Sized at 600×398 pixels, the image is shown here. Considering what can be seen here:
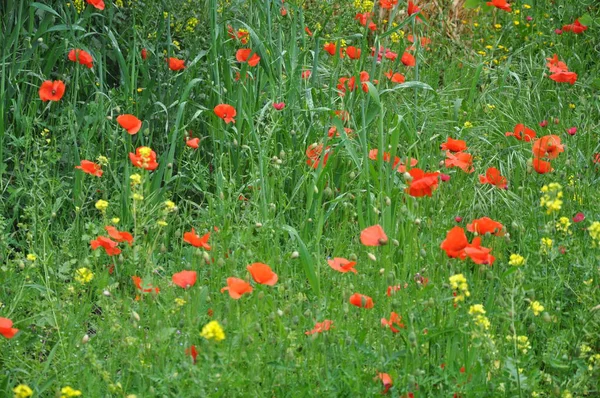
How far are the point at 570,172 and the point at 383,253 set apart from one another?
3.54 ft

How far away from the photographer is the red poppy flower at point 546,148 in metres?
2.94

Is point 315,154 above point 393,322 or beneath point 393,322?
beneath

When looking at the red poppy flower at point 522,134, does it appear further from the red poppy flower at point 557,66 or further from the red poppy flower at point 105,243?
the red poppy flower at point 105,243

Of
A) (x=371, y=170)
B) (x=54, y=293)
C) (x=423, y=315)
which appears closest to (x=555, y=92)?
(x=371, y=170)

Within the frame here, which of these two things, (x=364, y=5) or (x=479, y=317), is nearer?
(x=479, y=317)

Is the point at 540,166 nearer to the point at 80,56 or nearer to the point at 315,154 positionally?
the point at 315,154

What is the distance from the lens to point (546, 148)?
298 centimetres

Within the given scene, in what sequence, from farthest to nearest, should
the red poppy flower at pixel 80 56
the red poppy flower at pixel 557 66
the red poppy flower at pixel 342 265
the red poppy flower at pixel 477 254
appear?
the red poppy flower at pixel 557 66 < the red poppy flower at pixel 80 56 < the red poppy flower at pixel 342 265 < the red poppy flower at pixel 477 254

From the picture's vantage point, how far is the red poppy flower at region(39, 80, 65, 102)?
3072 millimetres

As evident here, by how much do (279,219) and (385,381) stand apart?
1.06 m

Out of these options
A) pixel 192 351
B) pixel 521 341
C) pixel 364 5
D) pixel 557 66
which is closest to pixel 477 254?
pixel 521 341

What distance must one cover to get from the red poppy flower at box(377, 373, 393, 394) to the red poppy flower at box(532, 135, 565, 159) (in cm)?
116

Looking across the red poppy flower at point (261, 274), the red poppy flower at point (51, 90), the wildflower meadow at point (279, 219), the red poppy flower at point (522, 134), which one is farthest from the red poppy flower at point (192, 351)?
the red poppy flower at point (522, 134)

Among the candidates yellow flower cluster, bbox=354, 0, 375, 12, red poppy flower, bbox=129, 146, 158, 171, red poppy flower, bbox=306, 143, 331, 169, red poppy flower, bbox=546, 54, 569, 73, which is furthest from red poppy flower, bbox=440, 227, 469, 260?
yellow flower cluster, bbox=354, 0, 375, 12
